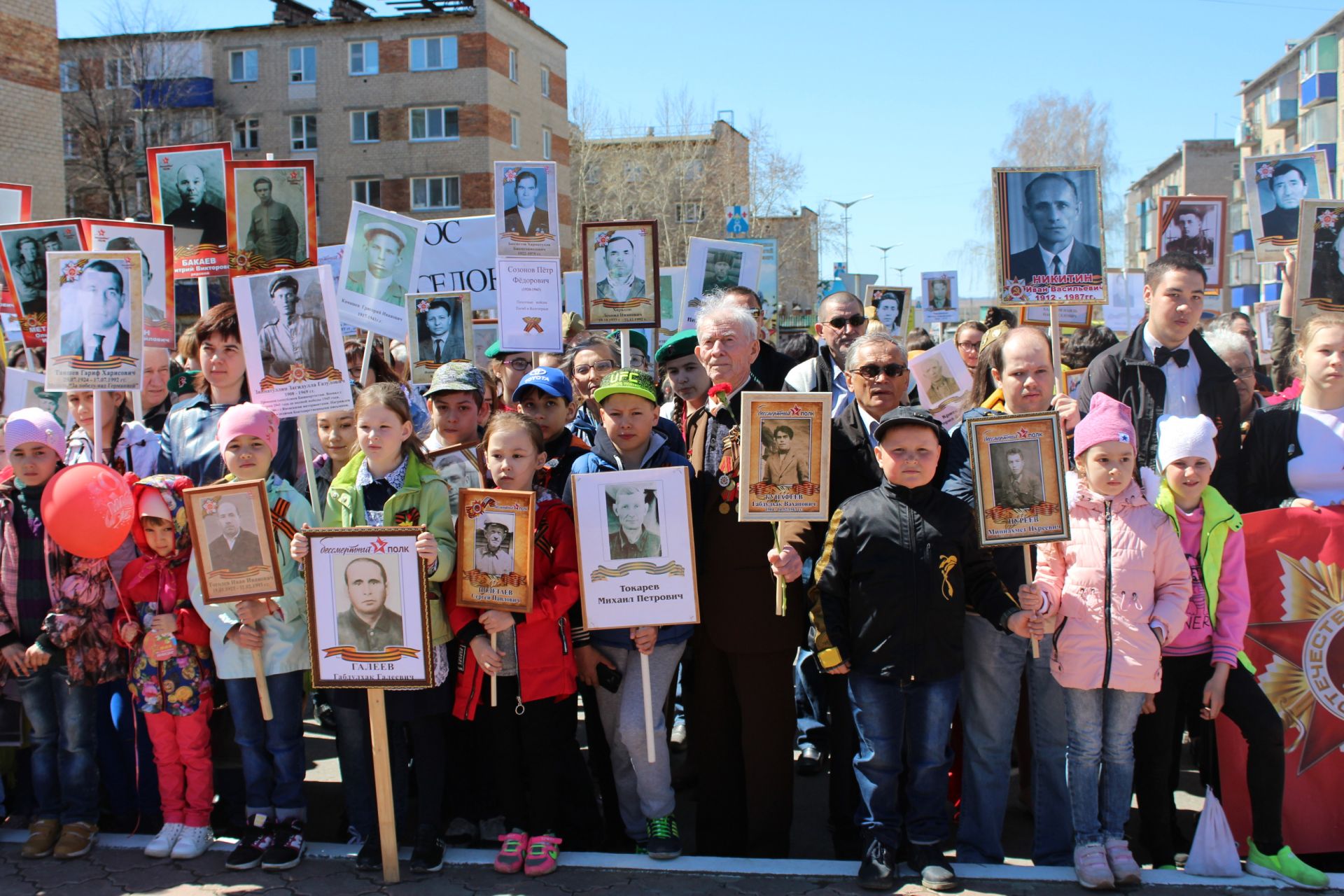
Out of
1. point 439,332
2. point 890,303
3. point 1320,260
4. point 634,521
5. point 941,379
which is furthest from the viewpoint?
point 890,303

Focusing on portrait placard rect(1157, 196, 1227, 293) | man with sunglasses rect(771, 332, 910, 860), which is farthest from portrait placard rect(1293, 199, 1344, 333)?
man with sunglasses rect(771, 332, 910, 860)

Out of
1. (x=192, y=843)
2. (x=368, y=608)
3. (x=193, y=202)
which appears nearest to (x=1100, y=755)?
(x=368, y=608)

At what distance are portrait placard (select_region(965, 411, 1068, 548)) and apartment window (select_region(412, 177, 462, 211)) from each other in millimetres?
44701

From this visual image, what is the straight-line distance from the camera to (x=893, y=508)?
13.0 ft

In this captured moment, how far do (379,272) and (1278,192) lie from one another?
5726 millimetres

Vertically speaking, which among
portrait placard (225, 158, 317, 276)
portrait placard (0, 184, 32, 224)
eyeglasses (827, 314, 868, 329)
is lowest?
eyeglasses (827, 314, 868, 329)

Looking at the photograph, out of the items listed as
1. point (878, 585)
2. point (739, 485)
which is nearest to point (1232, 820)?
point (878, 585)

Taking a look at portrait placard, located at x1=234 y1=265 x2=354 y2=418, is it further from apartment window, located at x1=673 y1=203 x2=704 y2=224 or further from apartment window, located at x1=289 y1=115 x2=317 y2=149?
apartment window, located at x1=289 y1=115 x2=317 y2=149

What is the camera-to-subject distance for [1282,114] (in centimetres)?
6162

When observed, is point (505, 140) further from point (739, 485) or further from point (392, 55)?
point (739, 485)

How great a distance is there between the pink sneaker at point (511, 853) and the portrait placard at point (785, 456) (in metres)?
1.60

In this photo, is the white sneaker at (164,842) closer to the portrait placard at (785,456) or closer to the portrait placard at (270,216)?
the portrait placard at (270,216)

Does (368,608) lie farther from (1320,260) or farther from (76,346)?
(1320,260)

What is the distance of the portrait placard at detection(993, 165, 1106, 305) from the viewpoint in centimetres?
494
